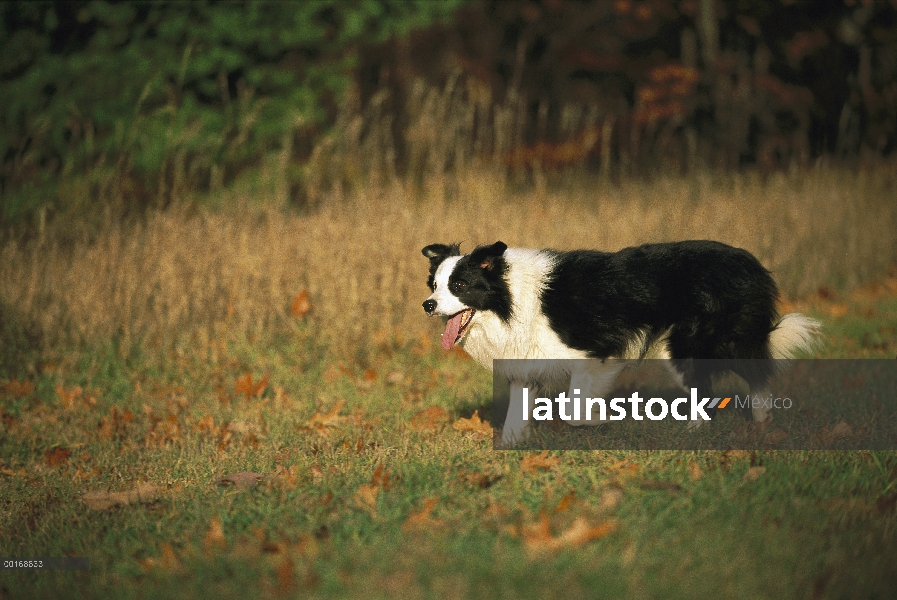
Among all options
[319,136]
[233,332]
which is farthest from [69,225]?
[319,136]

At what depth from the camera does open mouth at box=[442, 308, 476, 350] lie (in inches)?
193

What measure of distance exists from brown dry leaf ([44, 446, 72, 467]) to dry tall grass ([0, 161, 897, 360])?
1.97 meters

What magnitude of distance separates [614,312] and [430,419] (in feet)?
4.76

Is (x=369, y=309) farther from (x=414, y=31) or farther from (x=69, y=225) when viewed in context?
(x=414, y=31)

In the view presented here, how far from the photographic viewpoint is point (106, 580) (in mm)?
3453

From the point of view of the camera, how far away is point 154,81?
33.6 feet

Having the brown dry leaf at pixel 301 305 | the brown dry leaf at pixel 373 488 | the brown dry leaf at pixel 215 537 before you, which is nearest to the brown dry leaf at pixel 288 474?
the brown dry leaf at pixel 373 488

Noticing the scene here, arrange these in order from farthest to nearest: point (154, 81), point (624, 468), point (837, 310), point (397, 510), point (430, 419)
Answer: point (154, 81), point (837, 310), point (430, 419), point (624, 468), point (397, 510)

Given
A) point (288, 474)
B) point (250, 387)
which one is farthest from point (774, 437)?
point (250, 387)

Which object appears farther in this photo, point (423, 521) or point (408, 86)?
point (408, 86)

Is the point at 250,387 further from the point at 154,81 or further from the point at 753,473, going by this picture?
the point at 154,81

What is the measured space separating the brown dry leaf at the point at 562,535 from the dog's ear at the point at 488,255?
71.5 inches

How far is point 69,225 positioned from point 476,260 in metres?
5.12

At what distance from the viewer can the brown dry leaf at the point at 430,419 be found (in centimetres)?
534
